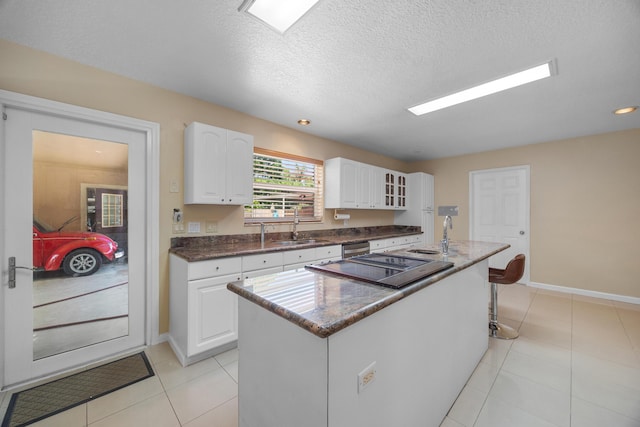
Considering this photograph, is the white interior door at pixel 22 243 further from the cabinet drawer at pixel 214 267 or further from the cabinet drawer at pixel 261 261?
the cabinet drawer at pixel 261 261

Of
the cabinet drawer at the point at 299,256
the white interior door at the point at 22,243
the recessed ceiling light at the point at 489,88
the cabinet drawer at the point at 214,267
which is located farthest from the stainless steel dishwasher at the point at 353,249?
the white interior door at the point at 22,243

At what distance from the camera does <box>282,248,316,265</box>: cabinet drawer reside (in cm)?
268

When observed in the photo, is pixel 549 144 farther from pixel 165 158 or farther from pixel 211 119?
pixel 165 158

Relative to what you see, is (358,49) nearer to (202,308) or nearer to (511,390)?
(202,308)

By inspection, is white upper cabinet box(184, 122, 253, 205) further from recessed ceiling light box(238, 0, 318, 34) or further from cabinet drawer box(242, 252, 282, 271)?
recessed ceiling light box(238, 0, 318, 34)

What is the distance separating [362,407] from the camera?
0.97m

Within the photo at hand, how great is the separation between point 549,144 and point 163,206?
18.9ft

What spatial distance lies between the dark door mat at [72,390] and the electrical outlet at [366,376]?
1.89m

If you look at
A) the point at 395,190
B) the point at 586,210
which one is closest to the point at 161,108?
the point at 395,190

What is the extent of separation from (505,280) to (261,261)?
2488 mm

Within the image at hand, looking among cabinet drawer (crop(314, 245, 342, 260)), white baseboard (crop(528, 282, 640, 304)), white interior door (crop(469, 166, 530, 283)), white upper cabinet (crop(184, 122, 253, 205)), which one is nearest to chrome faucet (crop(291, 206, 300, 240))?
cabinet drawer (crop(314, 245, 342, 260))

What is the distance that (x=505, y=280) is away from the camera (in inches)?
101

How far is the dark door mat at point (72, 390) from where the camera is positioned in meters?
1.57

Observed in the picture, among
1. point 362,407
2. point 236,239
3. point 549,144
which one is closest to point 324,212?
Result: point 236,239
